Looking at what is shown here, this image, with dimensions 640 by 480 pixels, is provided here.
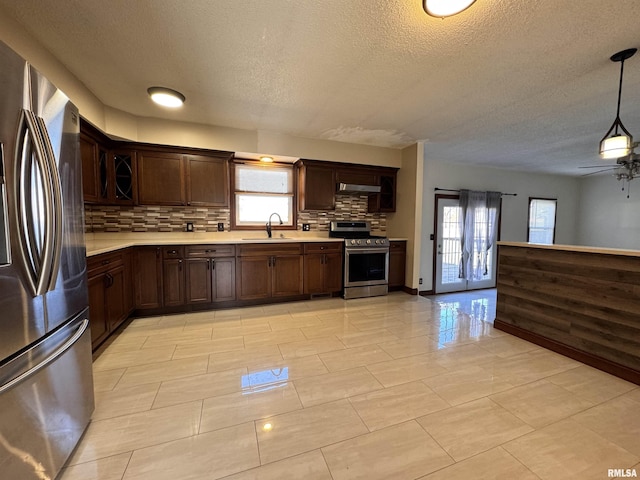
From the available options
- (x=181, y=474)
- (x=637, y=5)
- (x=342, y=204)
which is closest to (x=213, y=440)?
(x=181, y=474)

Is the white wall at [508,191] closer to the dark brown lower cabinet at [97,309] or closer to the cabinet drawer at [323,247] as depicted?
Answer: the cabinet drawer at [323,247]

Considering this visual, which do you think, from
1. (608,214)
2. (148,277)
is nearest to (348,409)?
(148,277)

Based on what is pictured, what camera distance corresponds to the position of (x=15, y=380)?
984 millimetres

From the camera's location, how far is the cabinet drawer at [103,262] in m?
2.21

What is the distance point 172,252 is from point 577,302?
414cm

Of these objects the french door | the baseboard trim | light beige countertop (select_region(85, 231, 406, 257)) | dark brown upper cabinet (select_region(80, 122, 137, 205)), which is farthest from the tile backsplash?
the baseboard trim

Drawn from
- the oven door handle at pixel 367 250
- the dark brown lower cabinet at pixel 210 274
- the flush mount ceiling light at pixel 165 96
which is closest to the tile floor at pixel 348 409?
the dark brown lower cabinet at pixel 210 274

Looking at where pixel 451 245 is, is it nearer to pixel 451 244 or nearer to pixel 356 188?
pixel 451 244

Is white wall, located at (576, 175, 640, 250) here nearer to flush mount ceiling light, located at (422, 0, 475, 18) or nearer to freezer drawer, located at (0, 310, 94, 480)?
flush mount ceiling light, located at (422, 0, 475, 18)

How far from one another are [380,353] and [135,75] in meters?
3.25

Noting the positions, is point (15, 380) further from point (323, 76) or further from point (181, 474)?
point (323, 76)

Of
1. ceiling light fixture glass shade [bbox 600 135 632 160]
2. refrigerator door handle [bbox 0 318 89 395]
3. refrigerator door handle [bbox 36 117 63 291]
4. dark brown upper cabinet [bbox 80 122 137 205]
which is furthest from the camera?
dark brown upper cabinet [bbox 80 122 137 205]

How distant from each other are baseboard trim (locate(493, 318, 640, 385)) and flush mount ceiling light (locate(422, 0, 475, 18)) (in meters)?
2.73

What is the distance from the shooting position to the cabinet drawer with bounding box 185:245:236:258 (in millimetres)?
3340
